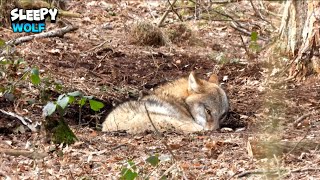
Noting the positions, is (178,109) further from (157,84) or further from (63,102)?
(63,102)

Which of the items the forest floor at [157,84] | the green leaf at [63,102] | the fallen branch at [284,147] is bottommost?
the forest floor at [157,84]

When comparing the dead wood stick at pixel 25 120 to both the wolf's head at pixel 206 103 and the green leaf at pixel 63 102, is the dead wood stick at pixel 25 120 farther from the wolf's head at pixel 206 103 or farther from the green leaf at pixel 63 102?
the wolf's head at pixel 206 103

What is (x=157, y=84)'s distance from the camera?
1065cm

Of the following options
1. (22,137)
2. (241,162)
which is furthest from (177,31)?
(241,162)

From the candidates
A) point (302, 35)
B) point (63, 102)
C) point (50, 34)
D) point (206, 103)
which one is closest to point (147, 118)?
point (206, 103)

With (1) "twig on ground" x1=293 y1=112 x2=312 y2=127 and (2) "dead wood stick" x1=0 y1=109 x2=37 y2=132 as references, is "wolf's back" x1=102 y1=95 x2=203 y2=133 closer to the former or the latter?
(2) "dead wood stick" x1=0 y1=109 x2=37 y2=132

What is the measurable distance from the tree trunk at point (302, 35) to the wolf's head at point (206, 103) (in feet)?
5.87

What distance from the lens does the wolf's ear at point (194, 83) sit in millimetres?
9070

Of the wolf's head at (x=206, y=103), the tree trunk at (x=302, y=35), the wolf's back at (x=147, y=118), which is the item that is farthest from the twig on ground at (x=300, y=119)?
the tree trunk at (x=302, y=35)

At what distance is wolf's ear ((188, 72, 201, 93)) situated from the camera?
907 centimetres

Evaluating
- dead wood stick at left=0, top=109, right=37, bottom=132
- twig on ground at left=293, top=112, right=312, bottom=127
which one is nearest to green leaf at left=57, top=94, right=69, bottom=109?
dead wood stick at left=0, top=109, right=37, bottom=132

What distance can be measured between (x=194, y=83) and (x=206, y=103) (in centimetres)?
31

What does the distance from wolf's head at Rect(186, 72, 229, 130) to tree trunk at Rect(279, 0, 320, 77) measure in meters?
1.79

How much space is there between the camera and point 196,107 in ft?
29.6
